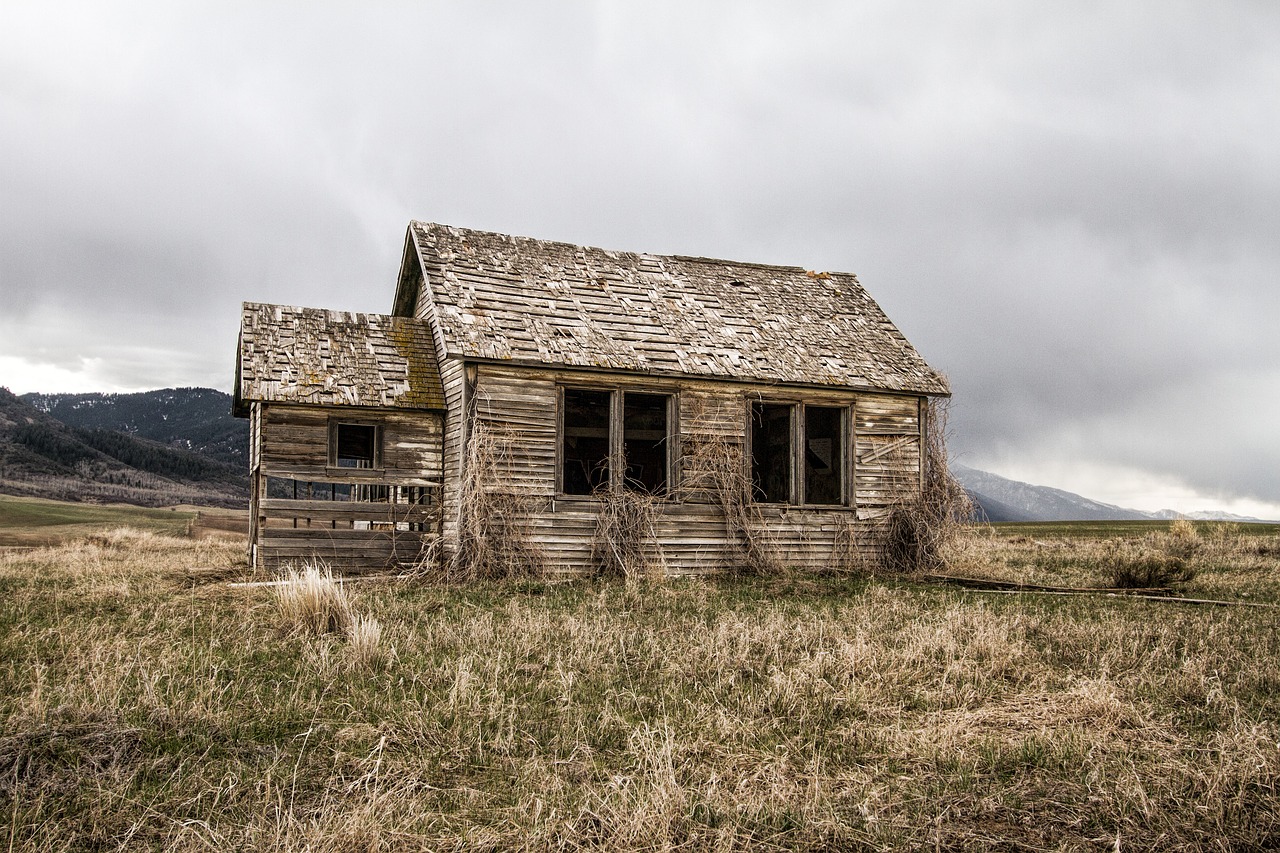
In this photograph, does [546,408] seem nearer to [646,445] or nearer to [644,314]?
[644,314]

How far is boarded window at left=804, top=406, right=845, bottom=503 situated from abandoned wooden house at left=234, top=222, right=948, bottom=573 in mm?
543

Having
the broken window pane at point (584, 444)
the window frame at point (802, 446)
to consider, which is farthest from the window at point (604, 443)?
the window frame at point (802, 446)

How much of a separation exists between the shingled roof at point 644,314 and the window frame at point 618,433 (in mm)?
488

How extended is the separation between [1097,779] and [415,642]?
514cm

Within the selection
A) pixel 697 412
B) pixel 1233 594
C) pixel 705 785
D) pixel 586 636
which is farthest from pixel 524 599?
pixel 1233 594

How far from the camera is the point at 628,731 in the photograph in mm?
5297

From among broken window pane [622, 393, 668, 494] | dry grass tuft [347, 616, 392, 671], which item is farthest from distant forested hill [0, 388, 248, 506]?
dry grass tuft [347, 616, 392, 671]

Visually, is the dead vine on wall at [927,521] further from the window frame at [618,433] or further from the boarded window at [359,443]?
the boarded window at [359,443]

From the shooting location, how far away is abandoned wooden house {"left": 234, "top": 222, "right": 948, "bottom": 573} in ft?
45.9

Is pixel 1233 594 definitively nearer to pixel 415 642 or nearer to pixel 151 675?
pixel 415 642

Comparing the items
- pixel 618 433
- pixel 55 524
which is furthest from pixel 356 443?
pixel 55 524

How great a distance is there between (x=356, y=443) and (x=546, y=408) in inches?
129

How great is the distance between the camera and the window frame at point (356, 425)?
14076 mm

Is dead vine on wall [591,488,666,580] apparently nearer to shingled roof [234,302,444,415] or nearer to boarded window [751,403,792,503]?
shingled roof [234,302,444,415]
